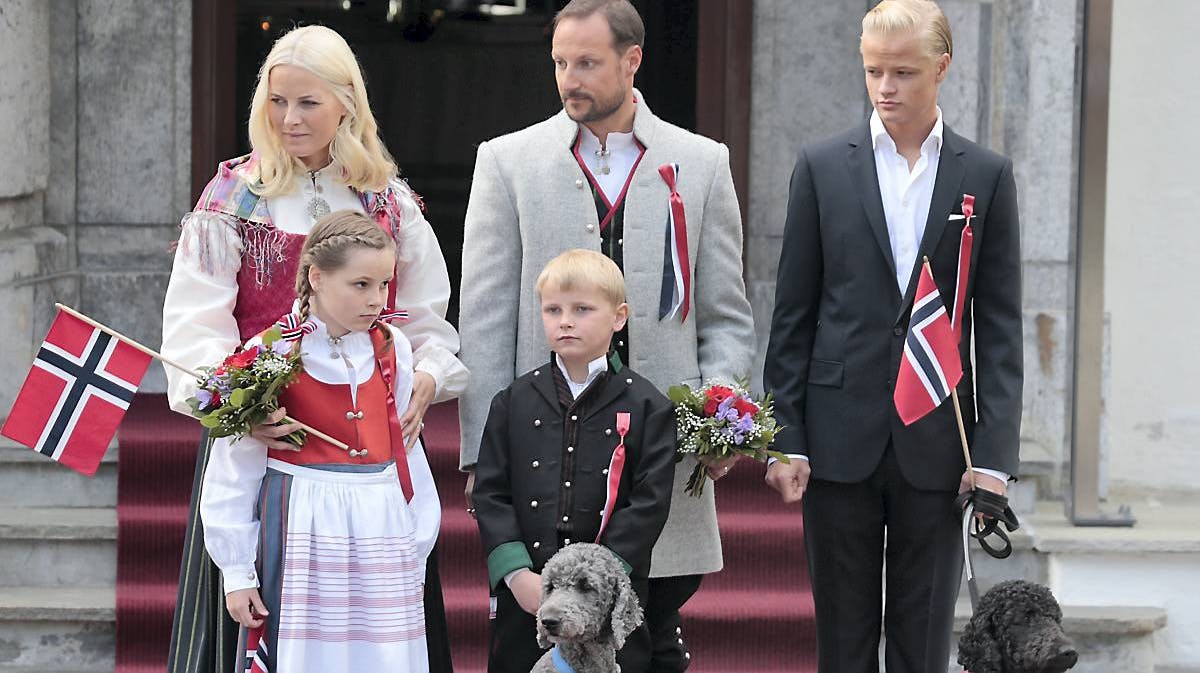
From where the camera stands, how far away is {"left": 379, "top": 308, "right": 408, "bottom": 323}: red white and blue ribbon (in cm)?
386

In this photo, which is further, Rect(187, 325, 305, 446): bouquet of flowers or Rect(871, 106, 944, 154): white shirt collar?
Rect(871, 106, 944, 154): white shirt collar

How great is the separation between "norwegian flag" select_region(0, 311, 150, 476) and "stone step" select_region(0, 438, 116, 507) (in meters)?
2.48

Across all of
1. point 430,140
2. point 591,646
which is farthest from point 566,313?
point 430,140

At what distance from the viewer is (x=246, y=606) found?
11.9 ft

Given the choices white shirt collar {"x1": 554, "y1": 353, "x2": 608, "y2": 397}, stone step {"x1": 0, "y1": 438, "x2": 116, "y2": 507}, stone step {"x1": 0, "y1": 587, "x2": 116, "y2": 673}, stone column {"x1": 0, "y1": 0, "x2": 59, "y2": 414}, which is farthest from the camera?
stone column {"x1": 0, "y1": 0, "x2": 59, "y2": 414}

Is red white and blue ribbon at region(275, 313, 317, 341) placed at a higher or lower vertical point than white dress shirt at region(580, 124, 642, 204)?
lower

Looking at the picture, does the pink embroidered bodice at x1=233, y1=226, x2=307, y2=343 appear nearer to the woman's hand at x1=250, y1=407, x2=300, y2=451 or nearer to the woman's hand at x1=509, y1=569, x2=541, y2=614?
the woman's hand at x1=250, y1=407, x2=300, y2=451

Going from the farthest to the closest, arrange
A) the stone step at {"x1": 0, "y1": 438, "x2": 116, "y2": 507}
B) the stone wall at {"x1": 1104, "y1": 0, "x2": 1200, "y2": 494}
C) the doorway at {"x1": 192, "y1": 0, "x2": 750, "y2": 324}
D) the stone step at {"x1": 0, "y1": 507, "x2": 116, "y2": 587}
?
the doorway at {"x1": 192, "y1": 0, "x2": 750, "y2": 324}
the stone wall at {"x1": 1104, "y1": 0, "x2": 1200, "y2": 494}
the stone step at {"x1": 0, "y1": 438, "x2": 116, "y2": 507}
the stone step at {"x1": 0, "y1": 507, "x2": 116, "y2": 587}

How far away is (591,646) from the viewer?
3.57 meters

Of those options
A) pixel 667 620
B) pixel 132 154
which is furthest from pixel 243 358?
pixel 132 154

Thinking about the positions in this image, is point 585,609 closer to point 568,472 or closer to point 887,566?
point 568,472

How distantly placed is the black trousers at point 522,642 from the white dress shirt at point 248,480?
8.5 inches

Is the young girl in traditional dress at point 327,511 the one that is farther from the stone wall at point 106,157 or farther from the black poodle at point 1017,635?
the stone wall at point 106,157

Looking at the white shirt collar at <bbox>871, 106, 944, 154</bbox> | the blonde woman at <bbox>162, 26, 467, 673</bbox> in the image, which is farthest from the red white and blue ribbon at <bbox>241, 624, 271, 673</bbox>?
the white shirt collar at <bbox>871, 106, 944, 154</bbox>
